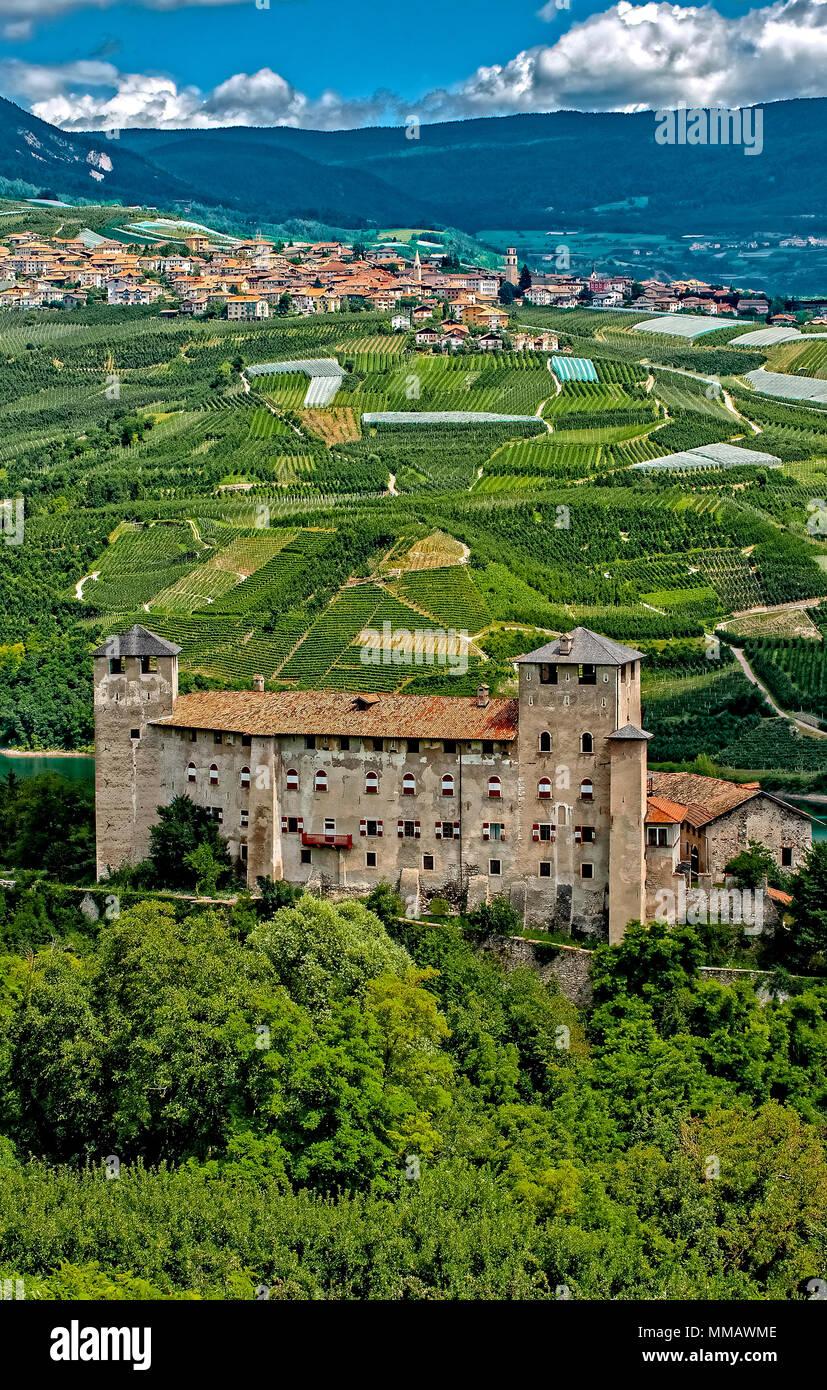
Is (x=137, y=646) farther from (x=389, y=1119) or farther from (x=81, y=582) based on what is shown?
(x=81, y=582)

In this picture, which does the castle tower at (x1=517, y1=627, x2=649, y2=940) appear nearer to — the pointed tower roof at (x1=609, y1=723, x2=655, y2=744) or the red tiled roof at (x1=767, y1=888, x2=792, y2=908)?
the pointed tower roof at (x1=609, y1=723, x2=655, y2=744)

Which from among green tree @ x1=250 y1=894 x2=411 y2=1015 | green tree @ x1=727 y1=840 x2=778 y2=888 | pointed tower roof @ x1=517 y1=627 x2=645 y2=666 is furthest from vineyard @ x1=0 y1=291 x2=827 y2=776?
green tree @ x1=250 y1=894 x2=411 y2=1015

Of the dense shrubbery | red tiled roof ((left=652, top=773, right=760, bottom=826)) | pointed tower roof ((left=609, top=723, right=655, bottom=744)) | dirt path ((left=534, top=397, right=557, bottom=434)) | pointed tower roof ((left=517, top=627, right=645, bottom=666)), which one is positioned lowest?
the dense shrubbery

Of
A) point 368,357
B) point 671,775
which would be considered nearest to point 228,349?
point 368,357

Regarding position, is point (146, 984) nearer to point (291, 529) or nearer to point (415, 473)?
point (291, 529)

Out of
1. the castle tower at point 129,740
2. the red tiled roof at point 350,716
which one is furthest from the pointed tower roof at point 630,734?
the castle tower at point 129,740

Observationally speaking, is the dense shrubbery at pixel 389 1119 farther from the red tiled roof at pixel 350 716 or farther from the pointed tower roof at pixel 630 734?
the red tiled roof at pixel 350 716

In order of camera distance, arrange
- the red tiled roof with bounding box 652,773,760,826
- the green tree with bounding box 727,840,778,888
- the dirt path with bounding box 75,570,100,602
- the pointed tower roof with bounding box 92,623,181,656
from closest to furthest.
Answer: the green tree with bounding box 727,840,778,888, the red tiled roof with bounding box 652,773,760,826, the pointed tower roof with bounding box 92,623,181,656, the dirt path with bounding box 75,570,100,602
